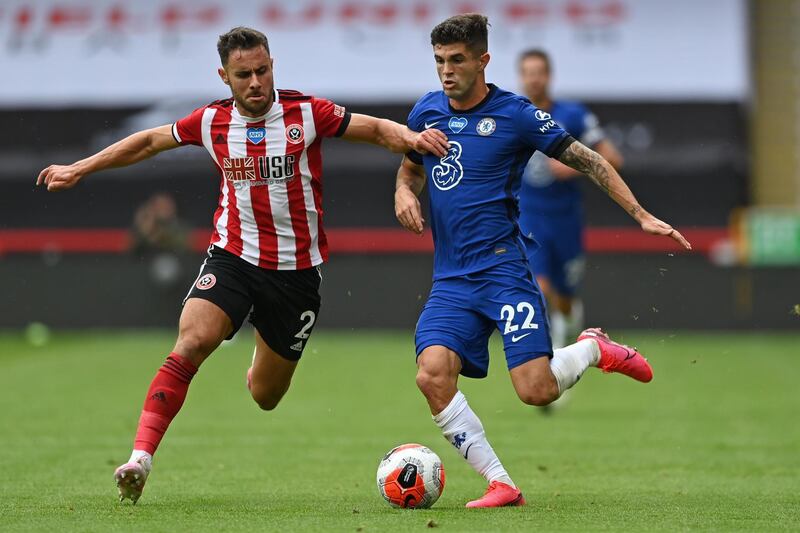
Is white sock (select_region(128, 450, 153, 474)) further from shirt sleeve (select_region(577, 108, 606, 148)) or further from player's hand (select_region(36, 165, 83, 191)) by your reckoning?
shirt sleeve (select_region(577, 108, 606, 148))

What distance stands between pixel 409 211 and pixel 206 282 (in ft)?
3.74

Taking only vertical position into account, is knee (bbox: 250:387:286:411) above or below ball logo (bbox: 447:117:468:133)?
below

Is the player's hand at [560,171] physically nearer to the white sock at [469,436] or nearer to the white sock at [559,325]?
the white sock at [559,325]

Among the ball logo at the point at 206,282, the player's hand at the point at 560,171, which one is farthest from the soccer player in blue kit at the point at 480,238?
the player's hand at the point at 560,171

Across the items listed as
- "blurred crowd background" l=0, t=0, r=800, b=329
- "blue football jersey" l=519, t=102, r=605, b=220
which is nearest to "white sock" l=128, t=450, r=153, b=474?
"blue football jersey" l=519, t=102, r=605, b=220

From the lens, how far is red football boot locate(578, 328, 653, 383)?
24.6ft

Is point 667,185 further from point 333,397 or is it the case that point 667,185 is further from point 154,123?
point 333,397

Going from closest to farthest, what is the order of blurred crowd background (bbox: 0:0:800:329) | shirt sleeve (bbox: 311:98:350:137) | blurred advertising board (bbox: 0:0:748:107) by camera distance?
1. shirt sleeve (bbox: 311:98:350:137)
2. blurred crowd background (bbox: 0:0:800:329)
3. blurred advertising board (bbox: 0:0:748:107)

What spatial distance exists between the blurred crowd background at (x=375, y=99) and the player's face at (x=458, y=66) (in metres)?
14.0

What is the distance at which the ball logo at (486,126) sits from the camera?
7.18 meters

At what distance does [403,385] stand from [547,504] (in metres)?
7.42

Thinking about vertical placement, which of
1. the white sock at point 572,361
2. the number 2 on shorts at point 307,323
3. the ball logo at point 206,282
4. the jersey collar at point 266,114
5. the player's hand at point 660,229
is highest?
the jersey collar at point 266,114

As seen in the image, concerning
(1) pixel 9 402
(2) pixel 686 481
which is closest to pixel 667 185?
(1) pixel 9 402

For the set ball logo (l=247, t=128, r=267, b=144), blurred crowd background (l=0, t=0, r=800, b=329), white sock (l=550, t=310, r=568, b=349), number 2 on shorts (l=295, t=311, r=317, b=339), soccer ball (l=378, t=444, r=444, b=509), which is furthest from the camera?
blurred crowd background (l=0, t=0, r=800, b=329)
